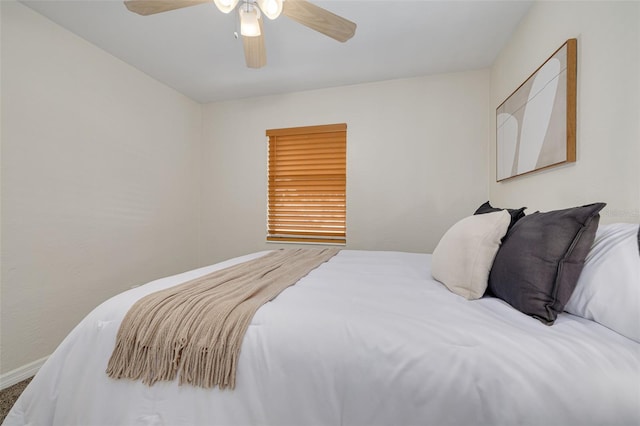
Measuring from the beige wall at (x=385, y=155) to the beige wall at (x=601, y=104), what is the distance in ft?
2.96

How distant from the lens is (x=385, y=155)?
2791 mm

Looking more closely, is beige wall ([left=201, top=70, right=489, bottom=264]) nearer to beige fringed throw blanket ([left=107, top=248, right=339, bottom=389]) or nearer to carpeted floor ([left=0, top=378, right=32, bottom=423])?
carpeted floor ([left=0, top=378, right=32, bottom=423])

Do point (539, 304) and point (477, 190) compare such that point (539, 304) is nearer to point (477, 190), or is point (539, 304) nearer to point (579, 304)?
point (579, 304)

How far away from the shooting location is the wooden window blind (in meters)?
2.97

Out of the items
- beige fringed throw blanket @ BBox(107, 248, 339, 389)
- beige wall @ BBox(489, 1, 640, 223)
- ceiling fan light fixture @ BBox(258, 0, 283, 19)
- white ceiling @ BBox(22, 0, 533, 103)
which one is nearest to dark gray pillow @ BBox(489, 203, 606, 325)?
beige wall @ BBox(489, 1, 640, 223)

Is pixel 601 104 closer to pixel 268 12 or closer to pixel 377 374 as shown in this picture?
pixel 377 374

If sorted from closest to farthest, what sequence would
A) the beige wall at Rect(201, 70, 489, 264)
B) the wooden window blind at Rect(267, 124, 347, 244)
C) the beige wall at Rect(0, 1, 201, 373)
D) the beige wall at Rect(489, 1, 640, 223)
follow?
the beige wall at Rect(489, 1, 640, 223) < the beige wall at Rect(0, 1, 201, 373) < the beige wall at Rect(201, 70, 489, 264) < the wooden window blind at Rect(267, 124, 347, 244)

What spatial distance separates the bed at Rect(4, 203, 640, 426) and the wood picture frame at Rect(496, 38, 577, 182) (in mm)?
736

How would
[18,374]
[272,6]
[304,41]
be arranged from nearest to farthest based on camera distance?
[272,6]
[18,374]
[304,41]

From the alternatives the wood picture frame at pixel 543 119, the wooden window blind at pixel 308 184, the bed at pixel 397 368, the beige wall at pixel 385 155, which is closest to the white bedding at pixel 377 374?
the bed at pixel 397 368

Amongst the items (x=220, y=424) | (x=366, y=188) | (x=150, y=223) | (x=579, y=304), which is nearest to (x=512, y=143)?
(x=366, y=188)

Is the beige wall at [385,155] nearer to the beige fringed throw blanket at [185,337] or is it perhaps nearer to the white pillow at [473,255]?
the white pillow at [473,255]

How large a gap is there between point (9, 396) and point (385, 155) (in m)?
3.33

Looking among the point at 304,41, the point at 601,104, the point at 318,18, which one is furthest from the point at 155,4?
the point at 601,104
